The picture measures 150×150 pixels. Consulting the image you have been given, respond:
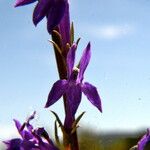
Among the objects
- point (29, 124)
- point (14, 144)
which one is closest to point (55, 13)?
point (29, 124)

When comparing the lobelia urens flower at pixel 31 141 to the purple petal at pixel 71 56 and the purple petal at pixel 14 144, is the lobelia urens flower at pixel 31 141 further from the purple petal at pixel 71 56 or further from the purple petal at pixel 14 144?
the purple petal at pixel 71 56

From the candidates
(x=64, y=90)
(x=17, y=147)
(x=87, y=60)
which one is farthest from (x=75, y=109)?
(x=17, y=147)

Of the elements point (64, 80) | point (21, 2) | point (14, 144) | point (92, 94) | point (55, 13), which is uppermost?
point (21, 2)

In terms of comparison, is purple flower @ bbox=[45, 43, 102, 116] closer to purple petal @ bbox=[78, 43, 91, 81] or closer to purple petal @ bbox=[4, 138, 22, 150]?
purple petal @ bbox=[78, 43, 91, 81]

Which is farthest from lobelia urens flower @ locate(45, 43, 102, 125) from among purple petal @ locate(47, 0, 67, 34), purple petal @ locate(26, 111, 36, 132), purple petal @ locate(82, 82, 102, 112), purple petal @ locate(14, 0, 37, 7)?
purple petal @ locate(26, 111, 36, 132)

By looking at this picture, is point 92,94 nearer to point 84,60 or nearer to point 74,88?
point 74,88

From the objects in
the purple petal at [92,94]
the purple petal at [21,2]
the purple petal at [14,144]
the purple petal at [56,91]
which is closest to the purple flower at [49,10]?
the purple petal at [21,2]

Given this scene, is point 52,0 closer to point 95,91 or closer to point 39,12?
point 39,12
